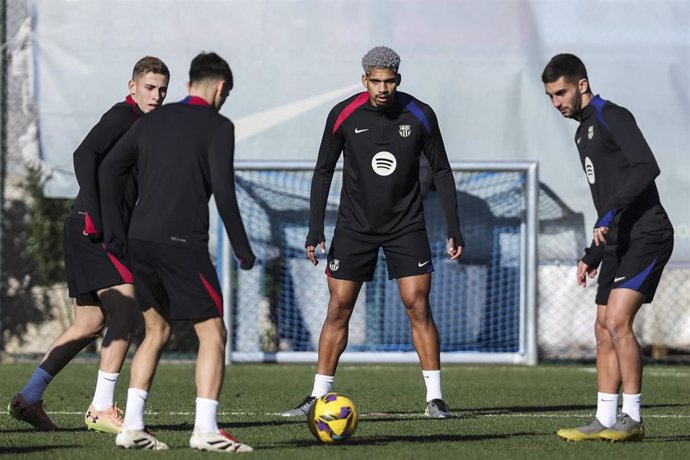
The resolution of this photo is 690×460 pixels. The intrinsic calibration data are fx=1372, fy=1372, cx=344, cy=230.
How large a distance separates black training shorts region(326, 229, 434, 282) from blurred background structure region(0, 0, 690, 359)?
5450 millimetres

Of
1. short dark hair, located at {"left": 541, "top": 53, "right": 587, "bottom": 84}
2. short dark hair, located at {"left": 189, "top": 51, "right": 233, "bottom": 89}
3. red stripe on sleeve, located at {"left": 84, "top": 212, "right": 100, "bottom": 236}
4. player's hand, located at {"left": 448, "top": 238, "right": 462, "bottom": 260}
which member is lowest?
player's hand, located at {"left": 448, "top": 238, "right": 462, "bottom": 260}

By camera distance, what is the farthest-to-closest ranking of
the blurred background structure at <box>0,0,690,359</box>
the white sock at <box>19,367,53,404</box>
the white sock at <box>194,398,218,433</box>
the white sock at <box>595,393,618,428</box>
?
the blurred background structure at <box>0,0,690,359</box> → the white sock at <box>19,367,53,404</box> → the white sock at <box>595,393,618,428</box> → the white sock at <box>194,398,218,433</box>

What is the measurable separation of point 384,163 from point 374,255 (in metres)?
0.59

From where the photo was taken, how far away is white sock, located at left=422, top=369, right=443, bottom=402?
838 cm

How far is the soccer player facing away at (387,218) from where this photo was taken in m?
8.51

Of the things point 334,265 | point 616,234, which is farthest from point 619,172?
point 334,265

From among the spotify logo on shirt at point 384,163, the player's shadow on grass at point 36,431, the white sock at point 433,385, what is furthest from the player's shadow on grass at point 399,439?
the spotify logo on shirt at point 384,163

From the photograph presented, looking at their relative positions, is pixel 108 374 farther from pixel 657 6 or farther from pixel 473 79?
pixel 657 6

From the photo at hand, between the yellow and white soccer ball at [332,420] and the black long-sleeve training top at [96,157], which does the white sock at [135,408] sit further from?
→ the black long-sleeve training top at [96,157]

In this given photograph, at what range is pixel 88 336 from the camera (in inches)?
304

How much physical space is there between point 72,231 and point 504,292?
7.34 meters

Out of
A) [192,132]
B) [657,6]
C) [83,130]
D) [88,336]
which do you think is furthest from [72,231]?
[657,6]

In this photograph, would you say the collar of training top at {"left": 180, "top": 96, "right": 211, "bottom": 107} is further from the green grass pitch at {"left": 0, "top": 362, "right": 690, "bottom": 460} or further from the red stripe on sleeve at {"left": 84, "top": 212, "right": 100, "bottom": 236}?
the green grass pitch at {"left": 0, "top": 362, "right": 690, "bottom": 460}

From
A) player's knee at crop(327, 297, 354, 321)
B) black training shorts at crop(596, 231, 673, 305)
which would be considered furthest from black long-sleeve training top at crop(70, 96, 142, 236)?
black training shorts at crop(596, 231, 673, 305)
